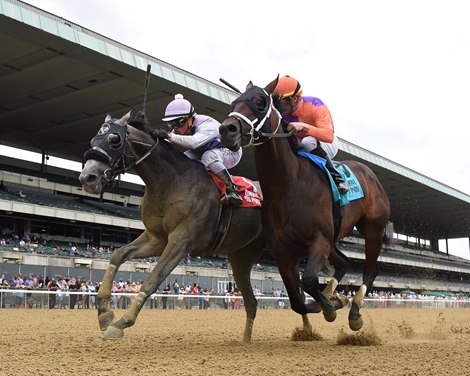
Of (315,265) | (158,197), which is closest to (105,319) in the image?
(158,197)

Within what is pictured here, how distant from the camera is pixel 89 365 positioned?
4461 mm

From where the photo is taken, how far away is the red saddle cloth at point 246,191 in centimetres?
634

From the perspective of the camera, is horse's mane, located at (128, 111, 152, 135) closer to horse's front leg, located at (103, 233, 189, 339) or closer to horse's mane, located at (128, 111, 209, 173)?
horse's mane, located at (128, 111, 209, 173)

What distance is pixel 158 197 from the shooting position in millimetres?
6031

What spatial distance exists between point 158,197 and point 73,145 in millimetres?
30707

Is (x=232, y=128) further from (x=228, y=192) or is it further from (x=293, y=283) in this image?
(x=293, y=283)

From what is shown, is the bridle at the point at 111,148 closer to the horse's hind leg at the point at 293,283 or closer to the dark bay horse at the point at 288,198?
the dark bay horse at the point at 288,198

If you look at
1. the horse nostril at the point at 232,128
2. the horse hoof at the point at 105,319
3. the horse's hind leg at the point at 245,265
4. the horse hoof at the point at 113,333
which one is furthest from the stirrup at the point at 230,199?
the horse hoof at the point at 113,333

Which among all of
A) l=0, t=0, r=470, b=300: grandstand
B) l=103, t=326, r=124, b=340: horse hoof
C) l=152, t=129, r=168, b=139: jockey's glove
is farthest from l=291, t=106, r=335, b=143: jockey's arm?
l=0, t=0, r=470, b=300: grandstand

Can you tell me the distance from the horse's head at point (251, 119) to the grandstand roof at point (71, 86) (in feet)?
50.5

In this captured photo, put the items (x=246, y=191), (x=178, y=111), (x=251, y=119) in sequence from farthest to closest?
(x=246, y=191) < (x=178, y=111) < (x=251, y=119)

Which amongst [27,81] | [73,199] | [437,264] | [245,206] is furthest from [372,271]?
[437,264]

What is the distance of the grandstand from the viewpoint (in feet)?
70.4

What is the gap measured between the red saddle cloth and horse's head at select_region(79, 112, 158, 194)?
0.78 m
